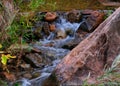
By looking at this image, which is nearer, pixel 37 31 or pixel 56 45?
pixel 56 45

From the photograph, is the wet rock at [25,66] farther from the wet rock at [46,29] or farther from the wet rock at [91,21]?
the wet rock at [91,21]

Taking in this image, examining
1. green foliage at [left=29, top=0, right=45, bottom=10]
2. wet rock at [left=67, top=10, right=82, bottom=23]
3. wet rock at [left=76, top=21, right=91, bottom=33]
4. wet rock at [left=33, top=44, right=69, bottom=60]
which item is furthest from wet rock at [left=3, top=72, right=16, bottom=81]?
wet rock at [left=67, top=10, right=82, bottom=23]

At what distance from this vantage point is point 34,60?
16.2 ft

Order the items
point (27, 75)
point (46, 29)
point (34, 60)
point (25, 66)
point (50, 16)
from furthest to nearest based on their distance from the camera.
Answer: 1. point (50, 16)
2. point (46, 29)
3. point (34, 60)
4. point (25, 66)
5. point (27, 75)

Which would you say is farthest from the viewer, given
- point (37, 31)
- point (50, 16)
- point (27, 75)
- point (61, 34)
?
point (50, 16)

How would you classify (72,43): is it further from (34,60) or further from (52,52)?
(34,60)

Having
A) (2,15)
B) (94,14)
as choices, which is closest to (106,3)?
(94,14)

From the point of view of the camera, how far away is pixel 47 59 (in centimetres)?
521

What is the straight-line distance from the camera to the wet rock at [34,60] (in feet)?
16.1

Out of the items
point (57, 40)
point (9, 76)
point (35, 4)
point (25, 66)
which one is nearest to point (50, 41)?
point (57, 40)

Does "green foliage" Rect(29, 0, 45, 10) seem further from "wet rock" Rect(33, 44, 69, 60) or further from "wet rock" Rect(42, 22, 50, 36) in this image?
"wet rock" Rect(42, 22, 50, 36)

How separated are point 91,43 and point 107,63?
402 millimetres

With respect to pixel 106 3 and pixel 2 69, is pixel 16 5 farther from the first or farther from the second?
pixel 106 3

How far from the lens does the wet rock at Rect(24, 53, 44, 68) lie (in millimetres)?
4898
